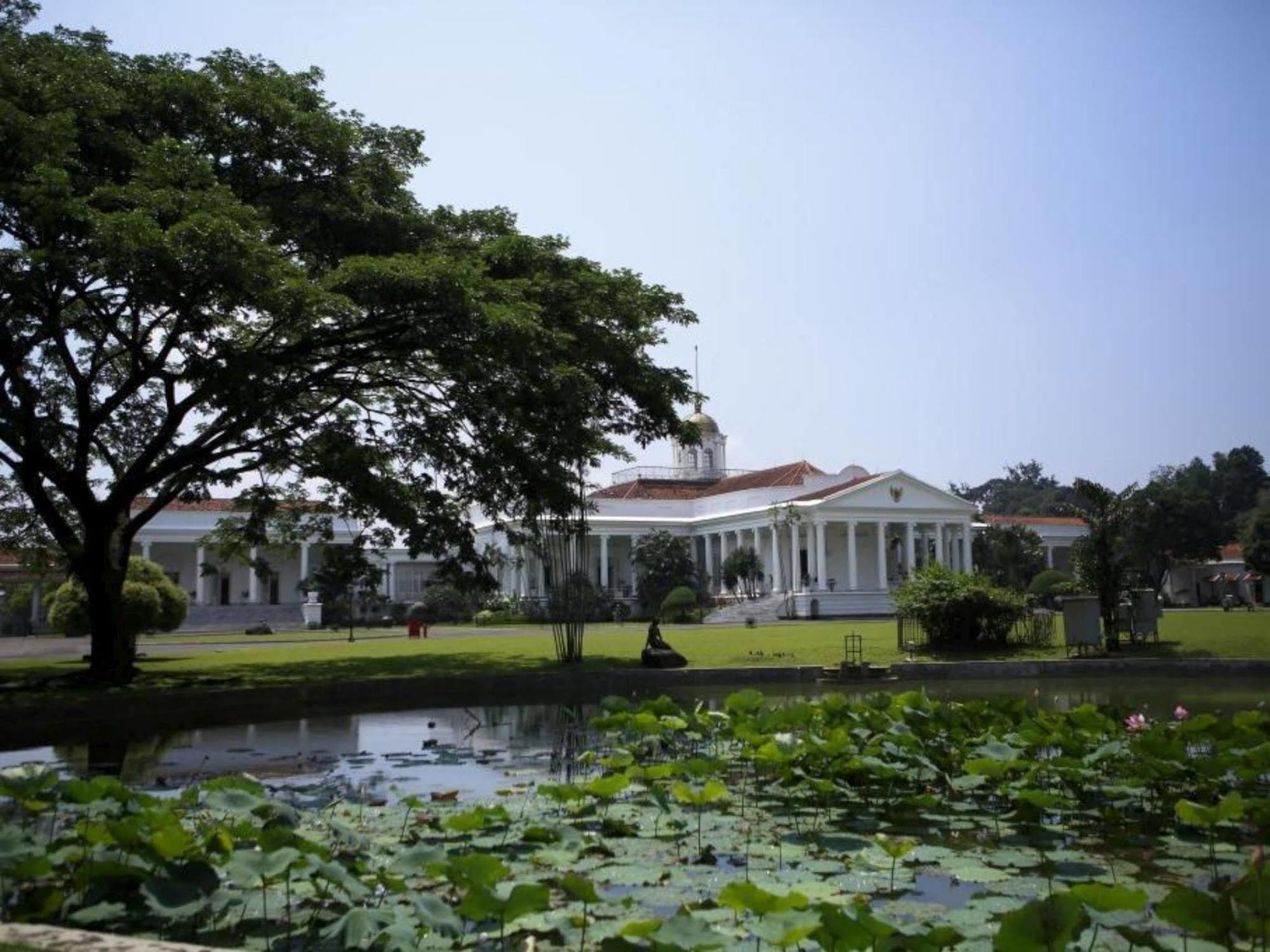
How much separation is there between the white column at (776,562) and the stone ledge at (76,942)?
53649 millimetres

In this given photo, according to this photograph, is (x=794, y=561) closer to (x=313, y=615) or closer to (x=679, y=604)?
(x=679, y=604)

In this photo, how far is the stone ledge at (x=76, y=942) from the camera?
409 cm

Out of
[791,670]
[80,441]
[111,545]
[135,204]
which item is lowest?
[791,670]

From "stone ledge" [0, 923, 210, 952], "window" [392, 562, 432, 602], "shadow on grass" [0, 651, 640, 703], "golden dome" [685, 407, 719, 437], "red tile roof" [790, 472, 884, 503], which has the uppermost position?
"golden dome" [685, 407, 719, 437]

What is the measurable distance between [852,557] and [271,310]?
4816 cm

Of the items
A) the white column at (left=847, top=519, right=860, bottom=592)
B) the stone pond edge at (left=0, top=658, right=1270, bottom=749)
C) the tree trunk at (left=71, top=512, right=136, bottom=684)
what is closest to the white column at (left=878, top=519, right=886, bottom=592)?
the white column at (left=847, top=519, right=860, bottom=592)

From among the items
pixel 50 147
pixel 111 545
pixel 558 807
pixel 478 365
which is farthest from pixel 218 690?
pixel 558 807

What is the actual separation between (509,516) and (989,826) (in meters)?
16.6

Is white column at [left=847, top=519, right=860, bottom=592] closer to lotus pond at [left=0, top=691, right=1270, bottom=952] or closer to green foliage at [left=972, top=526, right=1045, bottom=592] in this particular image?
green foliage at [left=972, top=526, right=1045, bottom=592]

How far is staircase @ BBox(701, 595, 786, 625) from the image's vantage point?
4966 cm

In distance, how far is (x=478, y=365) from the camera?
16.6m

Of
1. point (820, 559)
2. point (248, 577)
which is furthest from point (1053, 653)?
point (248, 577)

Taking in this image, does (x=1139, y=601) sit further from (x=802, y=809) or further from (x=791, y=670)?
(x=802, y=809)

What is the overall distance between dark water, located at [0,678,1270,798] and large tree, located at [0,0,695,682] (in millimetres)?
3832
